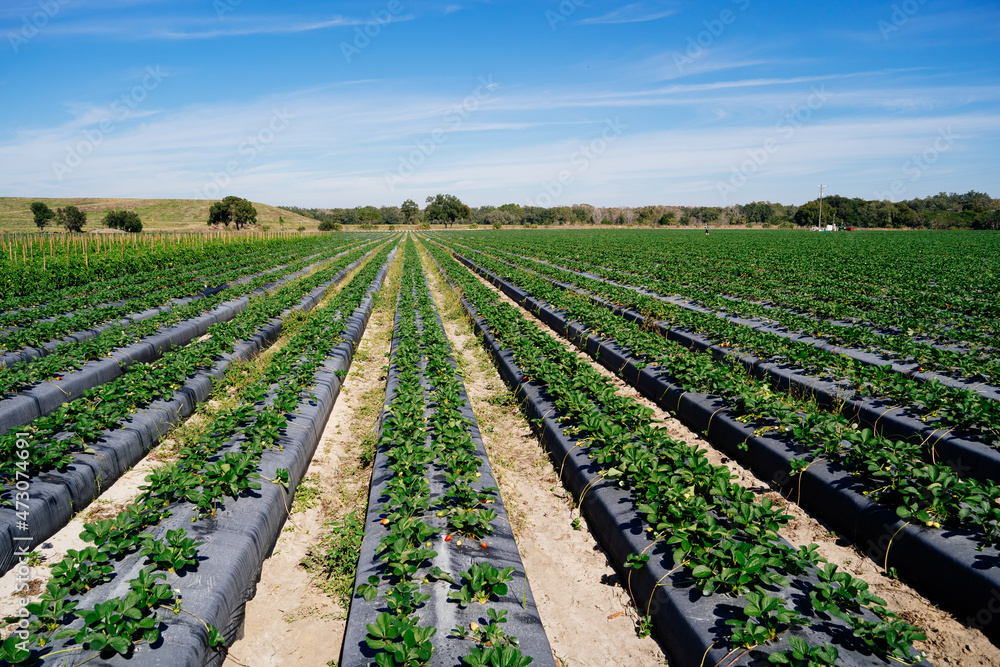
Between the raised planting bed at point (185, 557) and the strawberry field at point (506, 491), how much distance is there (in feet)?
0.06

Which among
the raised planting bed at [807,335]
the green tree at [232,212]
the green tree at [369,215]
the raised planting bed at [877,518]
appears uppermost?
the green tree at [369,215]

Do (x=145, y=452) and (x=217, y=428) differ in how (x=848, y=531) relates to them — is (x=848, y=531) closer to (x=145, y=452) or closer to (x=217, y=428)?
(x=217, y=428)

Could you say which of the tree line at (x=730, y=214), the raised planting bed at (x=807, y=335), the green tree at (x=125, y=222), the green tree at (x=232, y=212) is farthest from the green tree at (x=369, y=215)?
the raised planting bed at (x=807, y=335)

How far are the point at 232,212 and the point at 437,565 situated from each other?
9041cm

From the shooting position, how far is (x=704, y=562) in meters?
3.29

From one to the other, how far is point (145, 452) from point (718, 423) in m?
6.72

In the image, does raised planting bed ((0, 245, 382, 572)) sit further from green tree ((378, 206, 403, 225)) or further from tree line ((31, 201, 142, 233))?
green tree ((378, 206, 403, 225))

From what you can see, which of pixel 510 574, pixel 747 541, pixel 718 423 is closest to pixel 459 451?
pixel 510 574

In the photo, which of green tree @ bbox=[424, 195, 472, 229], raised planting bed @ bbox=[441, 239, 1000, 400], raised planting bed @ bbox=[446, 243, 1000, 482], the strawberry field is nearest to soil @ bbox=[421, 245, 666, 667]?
the strawberry field

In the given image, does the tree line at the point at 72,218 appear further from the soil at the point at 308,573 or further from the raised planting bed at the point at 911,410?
the raised planting bed at the point at 911,410

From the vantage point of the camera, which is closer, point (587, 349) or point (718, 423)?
point (718, 423)

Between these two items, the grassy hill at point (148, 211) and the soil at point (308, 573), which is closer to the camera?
the soil at point (308, 573)

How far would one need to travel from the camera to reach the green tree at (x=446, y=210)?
438ft

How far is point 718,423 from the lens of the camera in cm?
602
